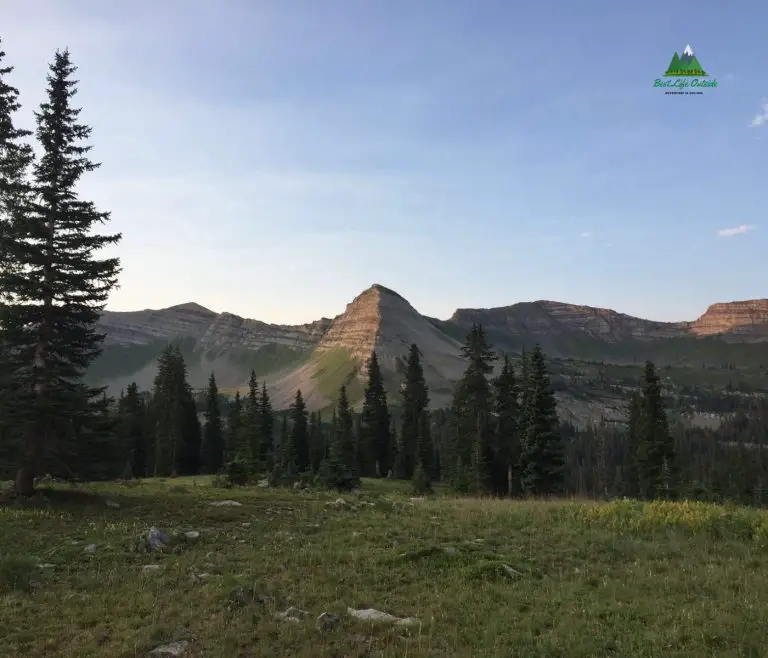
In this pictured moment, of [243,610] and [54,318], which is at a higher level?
[54,318]

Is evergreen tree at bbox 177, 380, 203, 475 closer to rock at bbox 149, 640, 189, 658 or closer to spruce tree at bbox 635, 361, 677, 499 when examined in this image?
spruce tree at bbox 635, 361, 677, 499

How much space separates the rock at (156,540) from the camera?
1460cm

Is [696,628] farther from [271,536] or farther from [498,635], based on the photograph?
[271,536]

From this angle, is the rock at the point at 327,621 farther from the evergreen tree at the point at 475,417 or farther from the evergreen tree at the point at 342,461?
the evergreen tree at the point at 475,417

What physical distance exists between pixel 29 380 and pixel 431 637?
66.3 ft

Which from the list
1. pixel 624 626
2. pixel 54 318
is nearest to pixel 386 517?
pixel 624 626

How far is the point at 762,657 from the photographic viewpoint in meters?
7.58

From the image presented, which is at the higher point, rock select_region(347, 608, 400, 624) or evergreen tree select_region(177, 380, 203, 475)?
rock select_region(347, 608, 400, 624)

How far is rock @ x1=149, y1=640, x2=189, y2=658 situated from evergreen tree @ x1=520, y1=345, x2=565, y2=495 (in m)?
40.6

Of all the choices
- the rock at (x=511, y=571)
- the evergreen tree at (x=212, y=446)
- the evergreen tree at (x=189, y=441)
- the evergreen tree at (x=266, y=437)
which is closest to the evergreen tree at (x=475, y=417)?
the evergreen tree at (x=266, y=437)

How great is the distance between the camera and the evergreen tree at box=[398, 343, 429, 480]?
79.3 metres

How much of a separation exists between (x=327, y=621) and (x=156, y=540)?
761 cm

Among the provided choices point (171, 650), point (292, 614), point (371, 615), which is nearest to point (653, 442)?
point (371, 615)

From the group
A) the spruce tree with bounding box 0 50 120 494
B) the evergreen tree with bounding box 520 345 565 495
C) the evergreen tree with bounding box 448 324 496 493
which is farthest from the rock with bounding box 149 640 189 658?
the evergreen tree with bounding box 448 324 496 493
